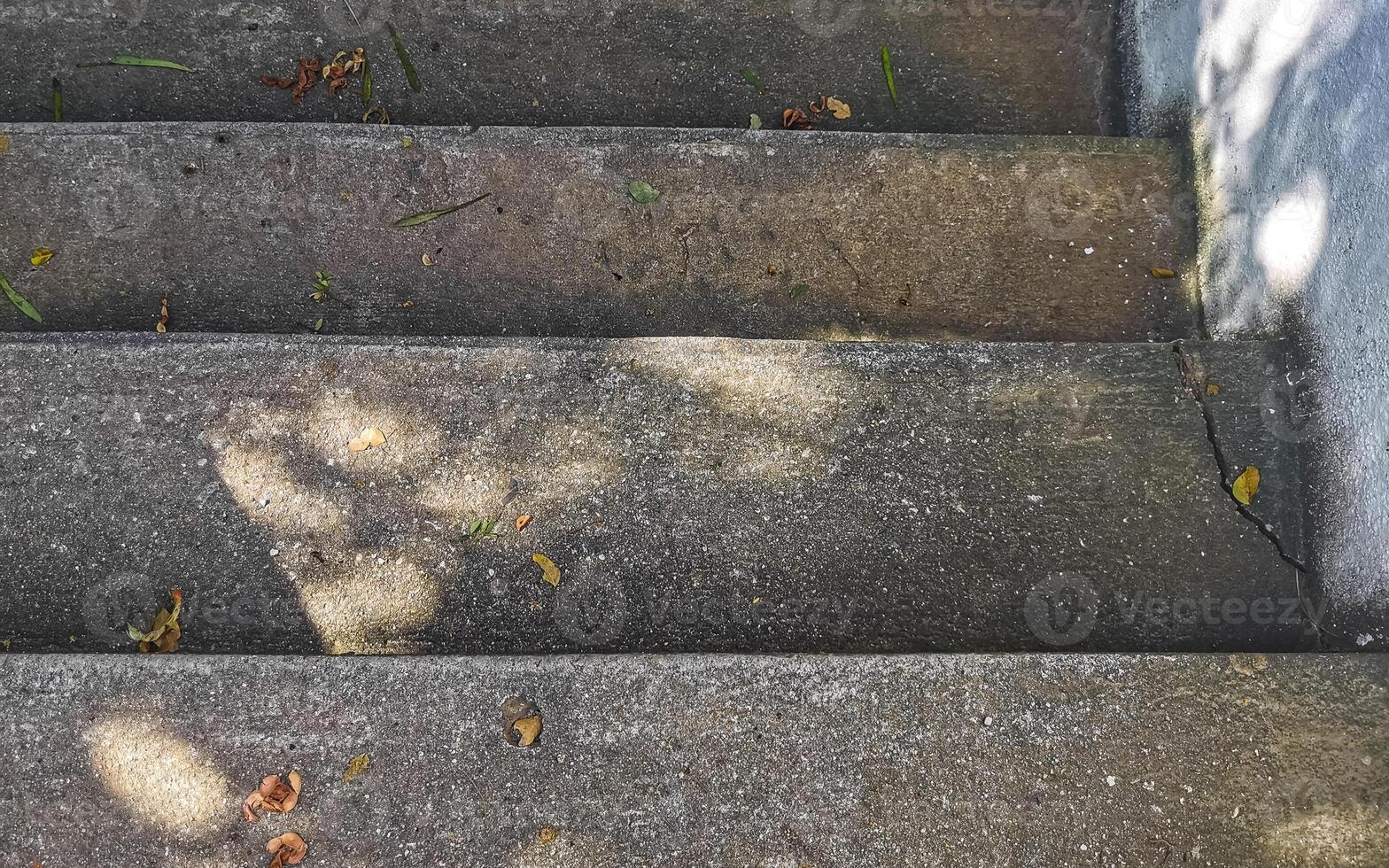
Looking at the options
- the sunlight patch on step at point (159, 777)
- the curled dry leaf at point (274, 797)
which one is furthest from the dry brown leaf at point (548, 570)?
the sunlight patch on step at point (159, 777)

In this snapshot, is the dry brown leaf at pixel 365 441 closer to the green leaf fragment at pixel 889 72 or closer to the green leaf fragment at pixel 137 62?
the green leaf fragment at pixel 137 62

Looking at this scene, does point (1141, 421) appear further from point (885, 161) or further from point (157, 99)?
point (157, 99)

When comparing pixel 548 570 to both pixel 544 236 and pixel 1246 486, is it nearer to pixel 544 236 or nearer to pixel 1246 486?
pixel 544 236

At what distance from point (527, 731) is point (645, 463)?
710 mm

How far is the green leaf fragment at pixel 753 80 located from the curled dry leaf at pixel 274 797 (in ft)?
8.36

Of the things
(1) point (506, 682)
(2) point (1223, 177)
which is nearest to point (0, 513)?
(1) point (506, 682)

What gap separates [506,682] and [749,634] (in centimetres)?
61

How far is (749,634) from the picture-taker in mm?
2143

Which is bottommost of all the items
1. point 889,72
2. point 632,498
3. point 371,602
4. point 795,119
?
point 371,602

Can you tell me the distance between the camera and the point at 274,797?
1.89m

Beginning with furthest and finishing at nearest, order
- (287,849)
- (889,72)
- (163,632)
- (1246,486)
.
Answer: (889,72)
(1246,486)
(163,632)
(287,849)

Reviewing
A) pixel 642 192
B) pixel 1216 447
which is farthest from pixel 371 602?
pixel 1216 447

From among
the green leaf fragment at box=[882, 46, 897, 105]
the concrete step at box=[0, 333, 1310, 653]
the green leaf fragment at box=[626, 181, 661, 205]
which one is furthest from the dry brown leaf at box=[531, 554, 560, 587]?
the green leaf fragment at box=[882, 46, 897, 105]

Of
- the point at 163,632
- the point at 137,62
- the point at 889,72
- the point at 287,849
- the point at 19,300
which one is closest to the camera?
the point at 287,849
